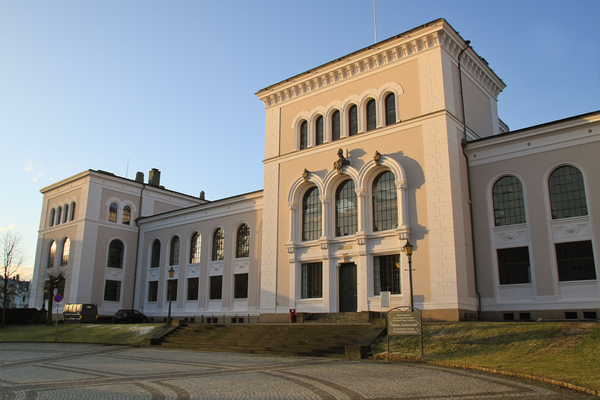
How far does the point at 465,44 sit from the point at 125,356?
895 inches

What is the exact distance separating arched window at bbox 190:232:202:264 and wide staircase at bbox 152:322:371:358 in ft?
40.1

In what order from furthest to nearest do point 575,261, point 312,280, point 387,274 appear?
point 312,280 → point 387,274 → point 575,261

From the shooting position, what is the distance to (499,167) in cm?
2386

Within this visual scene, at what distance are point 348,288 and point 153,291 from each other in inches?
820

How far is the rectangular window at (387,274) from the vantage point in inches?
958

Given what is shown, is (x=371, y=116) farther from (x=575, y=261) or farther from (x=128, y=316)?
(x=128, y=316)

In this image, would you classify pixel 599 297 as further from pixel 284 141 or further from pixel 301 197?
pixel 284 141

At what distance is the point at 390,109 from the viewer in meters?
26.6

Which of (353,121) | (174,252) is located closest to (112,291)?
(174,252)

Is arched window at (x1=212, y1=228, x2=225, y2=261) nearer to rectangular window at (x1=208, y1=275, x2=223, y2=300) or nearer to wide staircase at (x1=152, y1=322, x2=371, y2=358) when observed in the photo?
rectangular window at (x1=208, y1=275, x2=223, y2=300)

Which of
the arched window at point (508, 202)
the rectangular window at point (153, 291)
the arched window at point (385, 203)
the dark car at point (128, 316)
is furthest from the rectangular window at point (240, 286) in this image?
the arched window at point (508, 202)

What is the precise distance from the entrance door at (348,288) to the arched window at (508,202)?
7727 millimetres

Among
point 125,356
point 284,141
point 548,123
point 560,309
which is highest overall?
point 284,141

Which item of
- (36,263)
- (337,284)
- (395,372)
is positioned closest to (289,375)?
(395,372)
